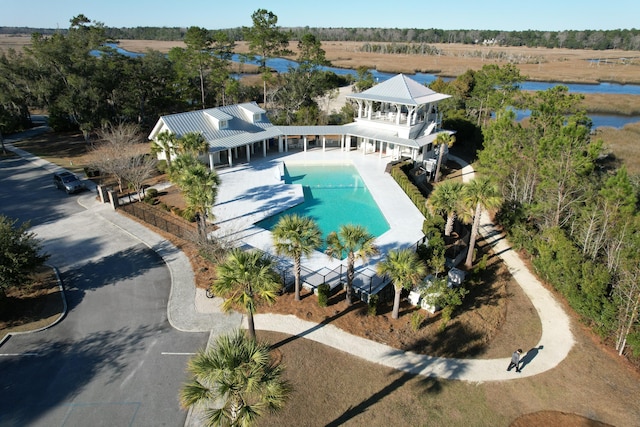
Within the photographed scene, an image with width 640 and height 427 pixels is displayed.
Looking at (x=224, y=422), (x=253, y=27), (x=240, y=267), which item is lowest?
(x=224, y=422)

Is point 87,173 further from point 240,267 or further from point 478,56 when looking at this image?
point 478,56

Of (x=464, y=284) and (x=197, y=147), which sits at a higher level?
(x=197, y=147)

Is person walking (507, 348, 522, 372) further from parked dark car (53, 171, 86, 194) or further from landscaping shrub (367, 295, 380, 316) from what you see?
parked dark car (53, 171, 86, 194)

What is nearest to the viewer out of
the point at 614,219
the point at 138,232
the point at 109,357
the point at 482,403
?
the point at 482,403

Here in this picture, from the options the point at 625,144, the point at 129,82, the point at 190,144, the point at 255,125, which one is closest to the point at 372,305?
the point at 190,144

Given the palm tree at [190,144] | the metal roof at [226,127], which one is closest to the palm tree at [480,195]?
the palm tree at [190,144]

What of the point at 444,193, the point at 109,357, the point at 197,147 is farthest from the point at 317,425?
the point at 197,147
